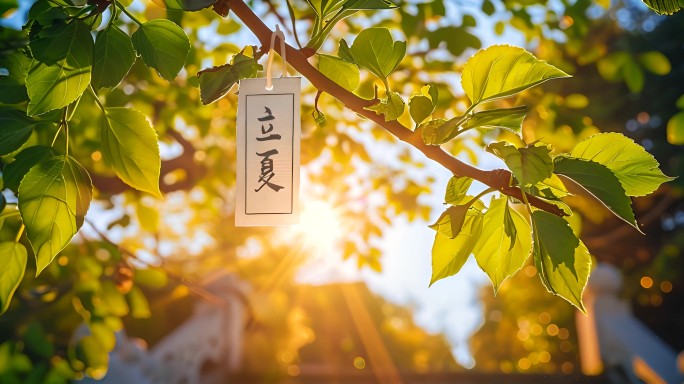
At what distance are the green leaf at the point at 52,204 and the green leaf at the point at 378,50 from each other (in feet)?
1.51

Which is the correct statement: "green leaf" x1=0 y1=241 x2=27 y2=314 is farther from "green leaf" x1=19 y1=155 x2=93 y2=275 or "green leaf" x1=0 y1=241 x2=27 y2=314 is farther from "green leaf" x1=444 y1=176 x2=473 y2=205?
"green leaf" x1=444 y1=176 x2=473 y2=205

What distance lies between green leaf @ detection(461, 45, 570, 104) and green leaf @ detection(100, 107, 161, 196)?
1.57 ft

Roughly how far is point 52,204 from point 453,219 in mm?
581

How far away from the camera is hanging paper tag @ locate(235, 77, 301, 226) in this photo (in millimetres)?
1234

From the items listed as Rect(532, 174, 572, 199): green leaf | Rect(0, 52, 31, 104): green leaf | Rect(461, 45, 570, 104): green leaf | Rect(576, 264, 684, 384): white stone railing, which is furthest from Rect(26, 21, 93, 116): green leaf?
Rect(576, 264, 684, 384): white stone railing

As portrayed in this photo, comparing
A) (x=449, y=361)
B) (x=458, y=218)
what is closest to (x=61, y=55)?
(x=458, y=218)

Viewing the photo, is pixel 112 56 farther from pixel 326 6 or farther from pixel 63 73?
pixel 326 6

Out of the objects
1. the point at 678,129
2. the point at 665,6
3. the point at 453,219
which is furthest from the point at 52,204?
the point at 678,129

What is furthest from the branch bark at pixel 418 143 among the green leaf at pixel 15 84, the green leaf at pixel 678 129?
the green leaf at pixel 678 129

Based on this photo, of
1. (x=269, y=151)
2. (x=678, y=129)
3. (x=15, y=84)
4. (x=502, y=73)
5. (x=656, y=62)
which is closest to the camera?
(x=502, y=73)

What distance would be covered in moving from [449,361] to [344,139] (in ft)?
63.1

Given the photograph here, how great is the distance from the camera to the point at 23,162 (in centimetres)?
108

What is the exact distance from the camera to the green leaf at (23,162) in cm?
107

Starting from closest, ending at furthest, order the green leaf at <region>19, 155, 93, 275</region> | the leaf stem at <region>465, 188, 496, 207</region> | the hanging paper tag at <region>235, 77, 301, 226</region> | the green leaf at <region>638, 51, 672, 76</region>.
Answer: the leaf stem at <region>465, 188, 496, 207</region>, the green leaf at <region>19, 155, 93, 275</region>, the hanging paper tag at <region>235, 77, 301, 226</region>, the green leaf at <region>638, 51, 672, 76</region>
